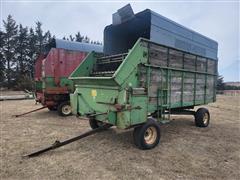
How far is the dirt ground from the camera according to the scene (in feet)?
11.2

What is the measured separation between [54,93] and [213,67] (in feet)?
20.4

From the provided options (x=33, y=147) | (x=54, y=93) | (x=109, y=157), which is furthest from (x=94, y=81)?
(x=54, y=93)

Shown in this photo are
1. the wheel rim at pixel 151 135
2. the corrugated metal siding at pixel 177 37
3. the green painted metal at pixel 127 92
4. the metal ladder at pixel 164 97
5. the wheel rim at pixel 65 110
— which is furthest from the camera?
the wheel rim at pixel 65 110

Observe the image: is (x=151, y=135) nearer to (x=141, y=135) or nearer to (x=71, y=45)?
(x=141, y=135)

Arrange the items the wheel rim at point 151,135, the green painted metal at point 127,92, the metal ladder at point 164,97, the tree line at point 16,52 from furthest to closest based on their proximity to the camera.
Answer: the tree line at point 16,52, the metal ladder at point 164,97, the wheel rim at point 151,135, the green painted metal at point 127,92

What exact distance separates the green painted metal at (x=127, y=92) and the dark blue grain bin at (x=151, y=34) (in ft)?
2.44

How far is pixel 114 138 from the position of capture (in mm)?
5359

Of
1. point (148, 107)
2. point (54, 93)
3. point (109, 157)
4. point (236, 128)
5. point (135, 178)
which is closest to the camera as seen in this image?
point (135, 178)

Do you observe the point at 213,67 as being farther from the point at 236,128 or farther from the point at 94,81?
the point at 94,81

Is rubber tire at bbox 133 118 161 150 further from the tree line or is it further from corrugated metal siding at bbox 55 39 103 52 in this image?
the tree line

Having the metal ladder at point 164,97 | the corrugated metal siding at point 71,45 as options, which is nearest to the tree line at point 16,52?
the corrugated metal siding at point 71,45

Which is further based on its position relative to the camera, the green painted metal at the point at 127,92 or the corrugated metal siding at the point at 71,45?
the corrugated metal siding at the point at 71,45

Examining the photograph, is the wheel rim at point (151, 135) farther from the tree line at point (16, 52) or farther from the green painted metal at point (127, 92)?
the tree line at point (16, 52)

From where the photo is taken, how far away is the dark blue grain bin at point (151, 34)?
5113mm
